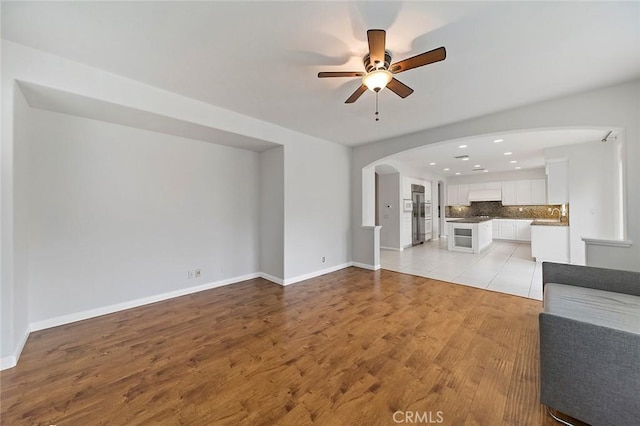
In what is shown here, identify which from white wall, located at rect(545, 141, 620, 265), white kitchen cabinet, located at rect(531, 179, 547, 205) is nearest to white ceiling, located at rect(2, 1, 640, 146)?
white wall, located at rect(545, 141, 620, 265)

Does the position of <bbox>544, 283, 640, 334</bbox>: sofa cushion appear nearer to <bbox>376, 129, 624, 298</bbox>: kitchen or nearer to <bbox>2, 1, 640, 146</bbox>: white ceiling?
<bbox>376, 129, 624, 298</bbox>: kitchen

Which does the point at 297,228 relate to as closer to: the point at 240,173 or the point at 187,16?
the point at 240,173

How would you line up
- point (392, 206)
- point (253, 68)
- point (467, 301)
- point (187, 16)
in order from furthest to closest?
1. point (392, 206)
2. point (467, 301)
3. point (253, 68)
4. point (187, 16)

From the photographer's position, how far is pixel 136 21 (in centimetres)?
185

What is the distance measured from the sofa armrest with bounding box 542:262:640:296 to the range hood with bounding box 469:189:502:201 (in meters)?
7.54

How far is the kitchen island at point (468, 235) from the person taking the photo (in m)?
6.68

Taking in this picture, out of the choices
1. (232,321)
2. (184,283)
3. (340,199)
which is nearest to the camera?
(232,321)

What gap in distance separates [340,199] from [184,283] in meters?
3.37

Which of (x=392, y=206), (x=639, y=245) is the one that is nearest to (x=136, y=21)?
(x=639, y=245)

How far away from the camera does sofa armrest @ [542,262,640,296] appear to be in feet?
7.25

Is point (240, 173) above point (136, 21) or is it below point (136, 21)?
below

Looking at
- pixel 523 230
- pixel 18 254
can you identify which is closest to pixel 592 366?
pixel 18 254

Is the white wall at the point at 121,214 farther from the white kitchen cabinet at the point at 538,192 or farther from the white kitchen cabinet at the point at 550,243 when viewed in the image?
the white kitchen cabinet at the point at 538,192

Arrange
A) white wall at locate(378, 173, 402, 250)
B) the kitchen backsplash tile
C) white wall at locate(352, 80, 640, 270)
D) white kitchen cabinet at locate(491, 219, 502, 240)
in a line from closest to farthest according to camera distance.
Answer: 1. white wall at locate(352, 80, 640, 270)
2. white wall at locate(378, 173, 402, 250)
3. the kitchen backsplash tile
4. white kitchen cabinet at locate(491, 219, 502, 240)
